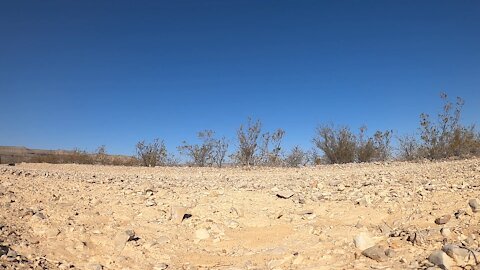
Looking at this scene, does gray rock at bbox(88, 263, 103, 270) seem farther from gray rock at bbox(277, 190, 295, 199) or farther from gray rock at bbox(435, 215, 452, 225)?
gray rock at bbox(435, 215, 452, 225)

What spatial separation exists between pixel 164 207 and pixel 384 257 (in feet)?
11.7

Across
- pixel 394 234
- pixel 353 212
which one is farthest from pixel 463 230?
pixel 353 212

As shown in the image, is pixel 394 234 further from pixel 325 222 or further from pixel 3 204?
pixel 3 204

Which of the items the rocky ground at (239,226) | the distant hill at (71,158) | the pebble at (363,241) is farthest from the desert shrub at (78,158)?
the pebble at (363,241)

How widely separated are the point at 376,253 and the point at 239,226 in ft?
7.27

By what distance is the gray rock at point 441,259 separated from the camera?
380 centimetres

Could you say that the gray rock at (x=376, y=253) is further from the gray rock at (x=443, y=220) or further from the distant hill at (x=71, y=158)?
the distant hill at (x=71, y=158)

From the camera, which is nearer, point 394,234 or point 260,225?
point 394,234

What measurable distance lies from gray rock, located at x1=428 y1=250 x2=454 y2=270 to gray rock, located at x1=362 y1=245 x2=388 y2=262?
0.51 m

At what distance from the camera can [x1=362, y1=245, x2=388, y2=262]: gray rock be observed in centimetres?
432

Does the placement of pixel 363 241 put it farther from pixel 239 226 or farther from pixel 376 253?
pixel 239 226

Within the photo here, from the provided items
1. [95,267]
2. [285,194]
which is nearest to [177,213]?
[95,267]

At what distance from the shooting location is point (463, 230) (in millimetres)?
4535

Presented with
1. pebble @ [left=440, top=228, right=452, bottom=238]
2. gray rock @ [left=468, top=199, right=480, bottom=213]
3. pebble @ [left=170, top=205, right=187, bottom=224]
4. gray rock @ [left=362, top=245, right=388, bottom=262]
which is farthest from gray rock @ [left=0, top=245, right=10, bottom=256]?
gray rock @ [left=468, top=199, right=480, bottom=213]
